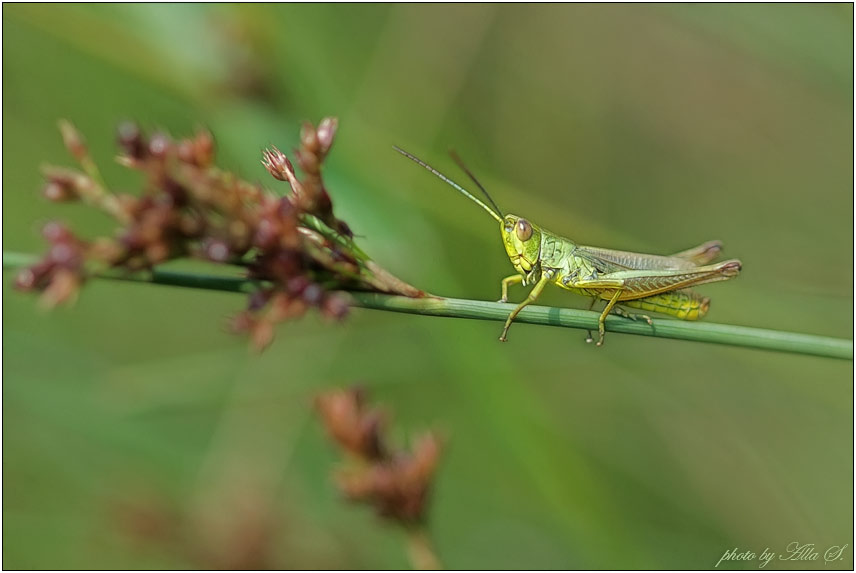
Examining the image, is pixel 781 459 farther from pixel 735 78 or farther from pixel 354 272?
pixel 354 272

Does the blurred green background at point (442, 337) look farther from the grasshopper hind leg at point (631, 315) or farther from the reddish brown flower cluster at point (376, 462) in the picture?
the reddish brown flower cluster at point (376, 462)

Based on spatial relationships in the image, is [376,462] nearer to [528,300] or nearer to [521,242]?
[528,300]

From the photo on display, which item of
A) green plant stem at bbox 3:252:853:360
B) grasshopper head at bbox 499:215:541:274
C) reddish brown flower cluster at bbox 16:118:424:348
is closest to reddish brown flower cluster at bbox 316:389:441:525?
green plant stem at bbox 3:252:853:360

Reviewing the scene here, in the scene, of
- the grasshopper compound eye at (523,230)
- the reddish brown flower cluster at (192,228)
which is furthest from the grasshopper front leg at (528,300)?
the reddish brown flower cluster at (192,228)

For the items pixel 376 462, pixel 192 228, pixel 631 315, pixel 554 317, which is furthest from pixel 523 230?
pixel 192 228

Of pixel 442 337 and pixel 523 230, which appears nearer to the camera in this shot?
pixel 523 230

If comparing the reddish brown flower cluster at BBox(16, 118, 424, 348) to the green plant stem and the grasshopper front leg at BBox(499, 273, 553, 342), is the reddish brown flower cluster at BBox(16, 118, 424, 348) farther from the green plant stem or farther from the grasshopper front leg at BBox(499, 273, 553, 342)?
the grasshopper front leg at BBox(499, 273, 553, 342)
